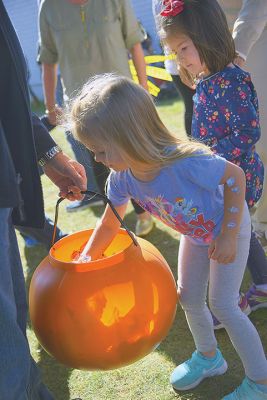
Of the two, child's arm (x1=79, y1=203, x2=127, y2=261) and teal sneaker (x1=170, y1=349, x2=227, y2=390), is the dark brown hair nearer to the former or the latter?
child's arm (x1=79, y1=203, x2=127, y2=261)

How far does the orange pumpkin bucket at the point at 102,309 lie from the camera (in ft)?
5.81

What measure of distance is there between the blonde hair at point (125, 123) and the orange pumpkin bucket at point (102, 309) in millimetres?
390

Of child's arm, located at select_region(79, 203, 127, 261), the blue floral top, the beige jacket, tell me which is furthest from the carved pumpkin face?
the beige jacket

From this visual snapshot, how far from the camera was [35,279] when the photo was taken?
1952 mm

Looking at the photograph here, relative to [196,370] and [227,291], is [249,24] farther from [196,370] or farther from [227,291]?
[196,370]

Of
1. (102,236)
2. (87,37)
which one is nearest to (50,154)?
(102,236)

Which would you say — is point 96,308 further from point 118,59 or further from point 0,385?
point 118,59

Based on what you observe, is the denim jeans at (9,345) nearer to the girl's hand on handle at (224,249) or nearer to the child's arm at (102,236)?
the child's arm at (102,236)

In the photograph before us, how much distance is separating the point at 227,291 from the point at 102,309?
1.72ft

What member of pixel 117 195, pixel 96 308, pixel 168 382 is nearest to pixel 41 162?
pixel 117 195

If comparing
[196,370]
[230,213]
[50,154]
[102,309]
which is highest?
[50,154]

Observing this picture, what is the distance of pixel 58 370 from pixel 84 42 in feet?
7.57

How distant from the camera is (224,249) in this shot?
183 centimetres

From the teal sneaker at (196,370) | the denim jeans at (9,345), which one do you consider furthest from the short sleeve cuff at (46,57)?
the teal sneaker at (196,370)
